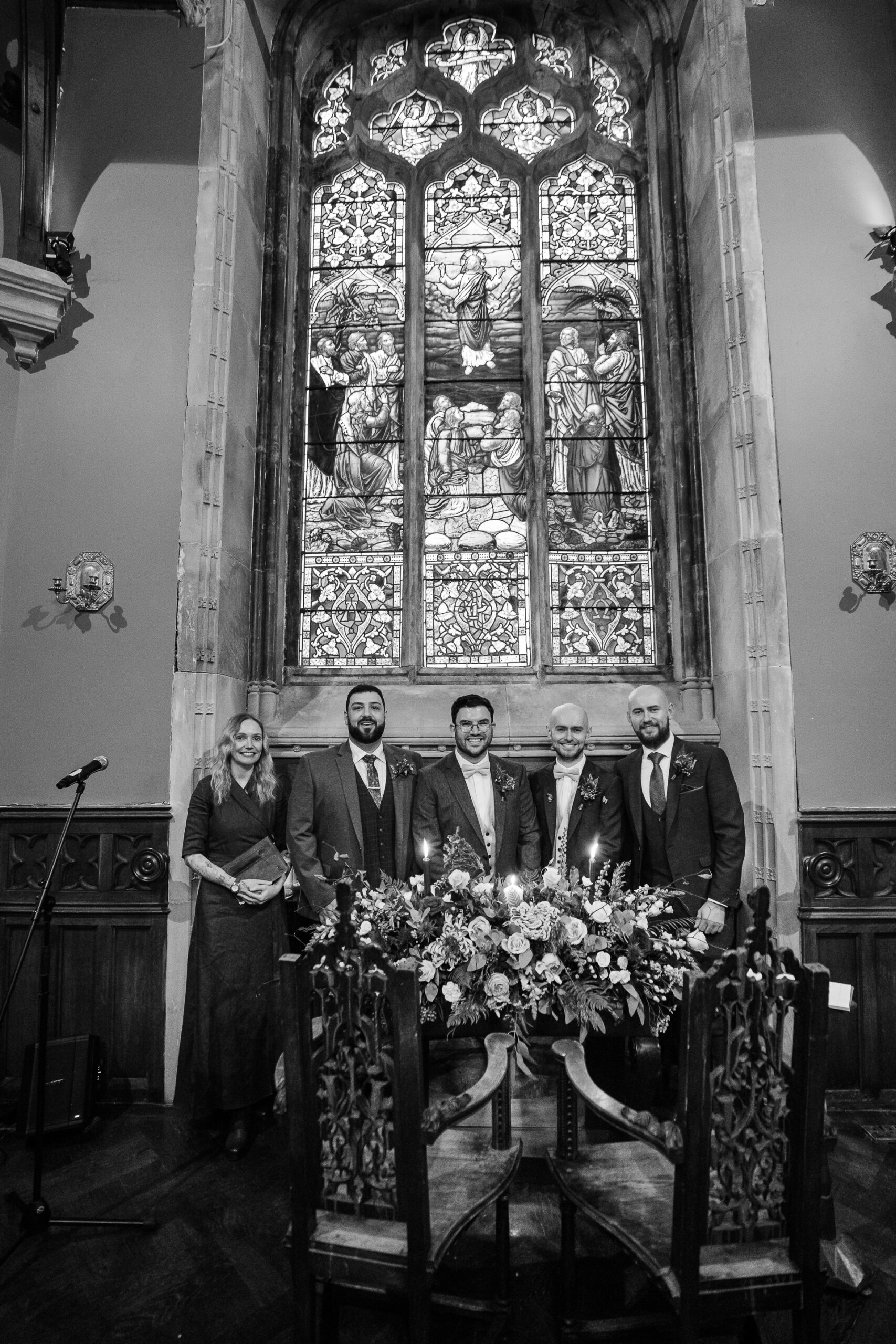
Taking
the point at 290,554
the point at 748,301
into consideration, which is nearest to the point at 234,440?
the point at 290,554

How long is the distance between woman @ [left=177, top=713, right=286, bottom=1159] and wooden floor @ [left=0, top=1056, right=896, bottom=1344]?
0.72ft

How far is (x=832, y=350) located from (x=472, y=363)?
198cm

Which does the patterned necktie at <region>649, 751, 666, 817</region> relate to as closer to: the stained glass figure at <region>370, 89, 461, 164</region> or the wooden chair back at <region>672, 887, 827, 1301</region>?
the wooden chair back at <region>672, 887, 827, 1301</region>

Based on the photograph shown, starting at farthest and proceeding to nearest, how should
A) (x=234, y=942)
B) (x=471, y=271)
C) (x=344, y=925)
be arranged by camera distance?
(x=471, y=271), (x=234, y=942), (x=344, y=925)

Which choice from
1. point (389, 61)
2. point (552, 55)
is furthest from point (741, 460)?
point (389, 61)

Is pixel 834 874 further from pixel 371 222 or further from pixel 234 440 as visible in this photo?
pixel 371 222

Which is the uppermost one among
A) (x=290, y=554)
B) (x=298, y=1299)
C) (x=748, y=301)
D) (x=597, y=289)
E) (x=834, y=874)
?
(x=597, y=289)

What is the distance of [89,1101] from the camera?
308cm

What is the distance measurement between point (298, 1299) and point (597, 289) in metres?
4.96

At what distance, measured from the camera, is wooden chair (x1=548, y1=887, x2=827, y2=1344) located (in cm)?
145

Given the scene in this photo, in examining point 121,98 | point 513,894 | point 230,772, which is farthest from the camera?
point 121,98

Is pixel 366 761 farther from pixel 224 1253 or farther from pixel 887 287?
pixel 887 287

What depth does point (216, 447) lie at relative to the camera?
12.8 feet

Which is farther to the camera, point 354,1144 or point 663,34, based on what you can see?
point 663,34
